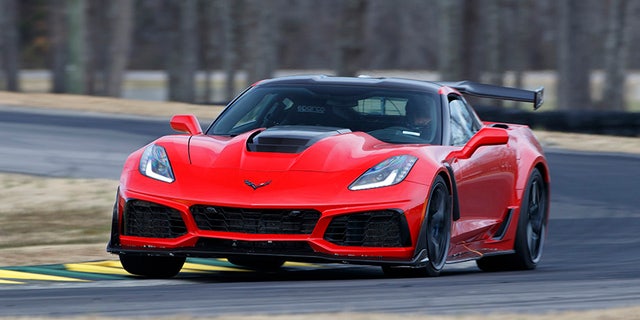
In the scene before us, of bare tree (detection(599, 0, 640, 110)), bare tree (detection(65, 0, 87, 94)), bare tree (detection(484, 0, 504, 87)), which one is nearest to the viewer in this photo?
bare tree (detection(599, 0, 640, 110))

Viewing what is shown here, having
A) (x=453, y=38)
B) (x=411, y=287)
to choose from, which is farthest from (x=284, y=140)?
(x=453, y=38)

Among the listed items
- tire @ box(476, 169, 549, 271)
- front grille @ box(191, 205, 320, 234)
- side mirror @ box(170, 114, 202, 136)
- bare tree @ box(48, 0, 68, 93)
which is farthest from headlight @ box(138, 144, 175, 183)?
bare tree @ box(48, 0, 68, 93)

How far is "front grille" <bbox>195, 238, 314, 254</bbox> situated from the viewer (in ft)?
23.3

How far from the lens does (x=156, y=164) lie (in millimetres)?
7531

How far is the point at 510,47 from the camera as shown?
67.8 metres

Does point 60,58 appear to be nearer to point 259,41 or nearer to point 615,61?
point 259,41

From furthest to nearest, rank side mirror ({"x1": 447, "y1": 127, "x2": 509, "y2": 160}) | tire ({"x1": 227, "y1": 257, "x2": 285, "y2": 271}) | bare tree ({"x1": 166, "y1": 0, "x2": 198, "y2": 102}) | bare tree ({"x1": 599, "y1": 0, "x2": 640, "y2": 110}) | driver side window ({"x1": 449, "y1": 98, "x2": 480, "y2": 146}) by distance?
bare tree ({"x1": 166, "y1": 0, "x2": 198, "y2": 102}) < bare tree ({"x1": 599, "y1": 0, "x2": 640, "y2": 110}) < tire ({"x1": 227, "y1": 257, "x2": 285, "y2": 271}) < driver side window ({"x1": 449, "y1": 98, "x2": 480, "y2": 146}) < side mirror ({"x1": 447, "y1": 127, "x2": 509, "y2": 160})

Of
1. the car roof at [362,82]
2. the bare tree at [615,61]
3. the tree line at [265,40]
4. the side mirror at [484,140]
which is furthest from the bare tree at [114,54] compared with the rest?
the side mirror at [484,140]

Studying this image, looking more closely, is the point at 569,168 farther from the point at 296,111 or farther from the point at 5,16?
the point at 5,16

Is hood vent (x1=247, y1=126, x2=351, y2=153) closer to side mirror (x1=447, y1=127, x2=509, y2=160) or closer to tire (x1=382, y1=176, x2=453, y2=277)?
tire (x1=382, y1=176, x2=453, y2=277)

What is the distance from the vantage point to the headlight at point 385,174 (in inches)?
285

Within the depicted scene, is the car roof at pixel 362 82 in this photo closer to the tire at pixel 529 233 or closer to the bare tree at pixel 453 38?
the tire at pixel 529 233

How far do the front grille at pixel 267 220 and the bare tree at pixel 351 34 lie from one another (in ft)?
71.2

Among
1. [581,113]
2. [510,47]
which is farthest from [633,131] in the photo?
[510,47]
